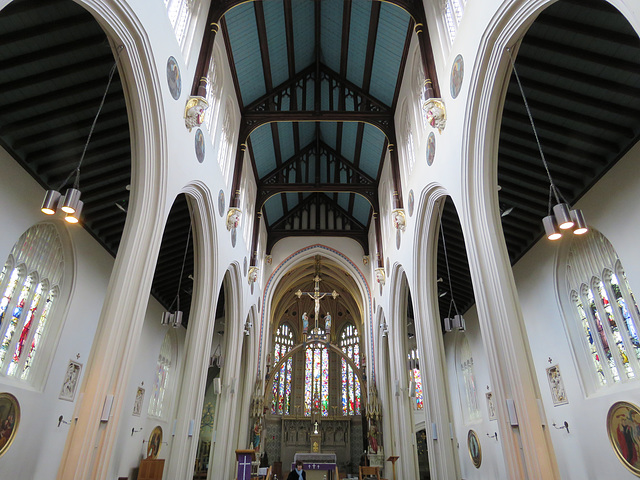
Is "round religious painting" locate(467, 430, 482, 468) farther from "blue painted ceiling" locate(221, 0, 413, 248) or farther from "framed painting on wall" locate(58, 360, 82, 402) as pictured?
"framed painting on wall" locate(58, 360, 82, 402)

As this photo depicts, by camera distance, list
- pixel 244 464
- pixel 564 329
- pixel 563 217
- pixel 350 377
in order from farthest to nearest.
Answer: pixel 350 377, pixel 244 464, pixel 564 329, pixel 563 217

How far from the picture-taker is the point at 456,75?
26.1 feet

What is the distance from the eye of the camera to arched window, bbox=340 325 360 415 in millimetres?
27266

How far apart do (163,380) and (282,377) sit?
1178cm

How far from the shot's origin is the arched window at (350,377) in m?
27.3

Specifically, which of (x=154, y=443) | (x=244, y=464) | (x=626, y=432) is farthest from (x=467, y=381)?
(x=154, y=443)

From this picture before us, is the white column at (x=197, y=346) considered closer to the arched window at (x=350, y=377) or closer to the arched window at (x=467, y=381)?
the arched window at (x=467, y=381)

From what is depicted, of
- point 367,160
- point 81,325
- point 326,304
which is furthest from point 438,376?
point 326,304

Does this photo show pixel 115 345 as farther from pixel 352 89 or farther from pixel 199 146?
pixel 352 89

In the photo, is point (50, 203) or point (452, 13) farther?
point (452, 13)

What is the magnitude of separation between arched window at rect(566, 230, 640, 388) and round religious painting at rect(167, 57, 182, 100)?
31.2 feet

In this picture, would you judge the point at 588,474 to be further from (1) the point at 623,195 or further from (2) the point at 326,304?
(2) the point at 326,304

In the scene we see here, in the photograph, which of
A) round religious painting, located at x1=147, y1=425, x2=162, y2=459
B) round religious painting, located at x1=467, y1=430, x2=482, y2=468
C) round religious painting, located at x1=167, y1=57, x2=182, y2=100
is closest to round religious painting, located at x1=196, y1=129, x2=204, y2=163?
round religious painting, located at x1=167, y1=57, x2=182, y2=100

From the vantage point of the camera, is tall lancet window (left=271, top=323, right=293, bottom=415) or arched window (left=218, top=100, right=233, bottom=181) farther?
tall lancet window (left=271, top=323, right=293, bottom=415)
